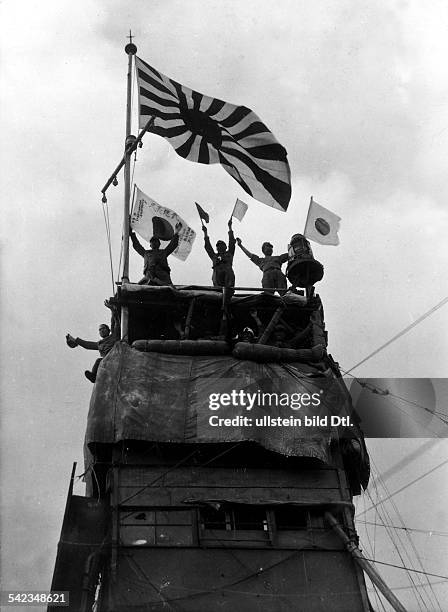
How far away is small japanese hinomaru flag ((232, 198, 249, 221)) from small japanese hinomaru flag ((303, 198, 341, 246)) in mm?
2486

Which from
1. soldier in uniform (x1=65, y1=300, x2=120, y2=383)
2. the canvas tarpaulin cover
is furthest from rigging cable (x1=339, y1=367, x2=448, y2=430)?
soldier in uniform (x1=65, y1=300, x2=120, y2=383)

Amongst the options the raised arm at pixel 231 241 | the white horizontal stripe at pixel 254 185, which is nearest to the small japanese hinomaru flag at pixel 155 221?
the raised arm at pixel 231 241

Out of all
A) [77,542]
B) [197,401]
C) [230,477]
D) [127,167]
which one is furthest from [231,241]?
[77,542]

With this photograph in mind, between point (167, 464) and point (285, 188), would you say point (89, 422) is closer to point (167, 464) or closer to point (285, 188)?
point (167, 464)

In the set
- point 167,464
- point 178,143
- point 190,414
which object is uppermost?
point 178,143

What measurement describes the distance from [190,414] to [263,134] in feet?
32.4

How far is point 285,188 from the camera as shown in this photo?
963 inches

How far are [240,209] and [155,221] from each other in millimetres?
2664

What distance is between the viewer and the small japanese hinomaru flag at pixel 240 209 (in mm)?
24839

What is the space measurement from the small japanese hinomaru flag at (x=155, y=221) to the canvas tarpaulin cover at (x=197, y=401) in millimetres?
5154

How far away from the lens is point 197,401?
19016 millimetres

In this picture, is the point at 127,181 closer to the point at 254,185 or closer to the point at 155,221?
the point at 155,221

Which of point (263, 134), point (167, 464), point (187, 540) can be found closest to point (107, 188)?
point (263, 134)

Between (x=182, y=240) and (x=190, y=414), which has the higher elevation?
(x=182, y=240)
